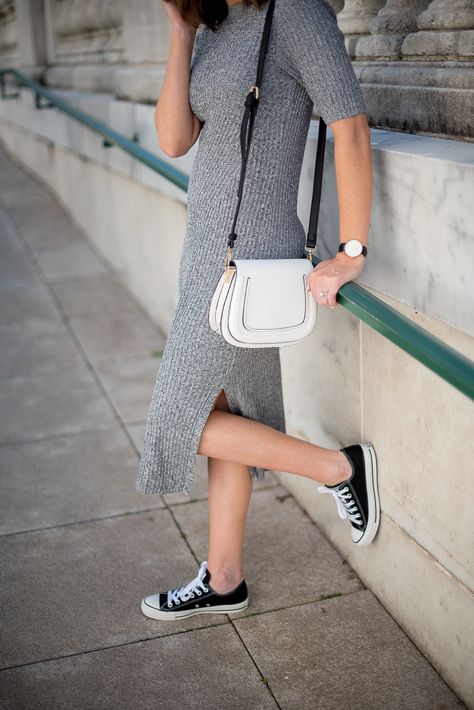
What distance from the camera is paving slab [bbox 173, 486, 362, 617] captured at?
2840 mm

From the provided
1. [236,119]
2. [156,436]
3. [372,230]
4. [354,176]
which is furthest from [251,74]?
[156,436]

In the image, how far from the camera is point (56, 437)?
158 inches

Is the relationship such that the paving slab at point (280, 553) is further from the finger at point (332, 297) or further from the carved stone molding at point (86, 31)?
the carved stone molding at point (86, 31)

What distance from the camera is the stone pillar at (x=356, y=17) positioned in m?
2.81

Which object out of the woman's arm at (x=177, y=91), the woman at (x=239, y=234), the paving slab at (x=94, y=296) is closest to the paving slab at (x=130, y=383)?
the paving slab at (x=94, y=296)

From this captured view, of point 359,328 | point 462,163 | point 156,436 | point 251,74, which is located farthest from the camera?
point 359,328

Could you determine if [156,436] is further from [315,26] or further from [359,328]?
[315,26]

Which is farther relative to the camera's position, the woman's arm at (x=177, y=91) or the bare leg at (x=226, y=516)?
the bare leg at (x=226, y=516)

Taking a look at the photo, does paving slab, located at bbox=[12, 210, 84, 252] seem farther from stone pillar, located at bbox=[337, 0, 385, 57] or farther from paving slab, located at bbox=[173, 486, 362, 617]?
stone pillar, located at bbox=[337, 0, 385, 57]

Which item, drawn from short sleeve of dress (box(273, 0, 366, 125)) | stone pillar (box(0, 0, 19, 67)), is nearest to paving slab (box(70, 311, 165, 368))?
short sleeve of dress (box(273, 0, 366, 125))

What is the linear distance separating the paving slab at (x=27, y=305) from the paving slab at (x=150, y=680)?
339cm

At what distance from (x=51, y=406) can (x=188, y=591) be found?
1.87 metres

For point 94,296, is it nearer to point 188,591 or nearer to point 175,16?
point 188,591

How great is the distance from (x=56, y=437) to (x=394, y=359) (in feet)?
6.74
